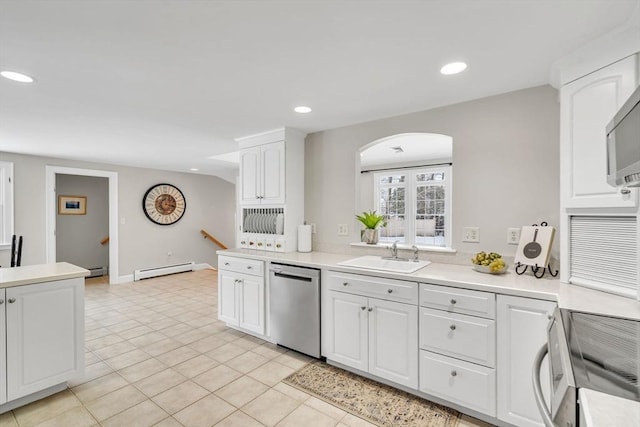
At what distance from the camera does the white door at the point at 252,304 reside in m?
2.97

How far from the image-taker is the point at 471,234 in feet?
7.84

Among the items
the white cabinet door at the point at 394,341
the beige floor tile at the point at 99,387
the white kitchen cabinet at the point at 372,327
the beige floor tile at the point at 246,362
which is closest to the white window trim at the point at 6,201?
the beige floor tile at the point at 99,387

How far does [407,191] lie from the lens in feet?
21.0

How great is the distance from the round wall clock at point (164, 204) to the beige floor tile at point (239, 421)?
16.7 ft

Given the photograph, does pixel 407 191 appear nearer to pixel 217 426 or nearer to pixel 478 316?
pixel 478 316

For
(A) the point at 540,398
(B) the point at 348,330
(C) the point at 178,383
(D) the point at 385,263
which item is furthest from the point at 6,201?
(A) the point at 540,398

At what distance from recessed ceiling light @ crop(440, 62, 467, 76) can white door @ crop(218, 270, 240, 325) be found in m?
2.66

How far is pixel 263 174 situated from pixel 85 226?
499cm

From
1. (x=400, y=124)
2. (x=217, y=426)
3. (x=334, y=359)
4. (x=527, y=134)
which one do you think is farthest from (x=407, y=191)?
(x=217, y=426)

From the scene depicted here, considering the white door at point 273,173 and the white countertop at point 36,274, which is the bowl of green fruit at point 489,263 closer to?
the white door at point 273,173

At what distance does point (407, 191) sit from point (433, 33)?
16.7 ft

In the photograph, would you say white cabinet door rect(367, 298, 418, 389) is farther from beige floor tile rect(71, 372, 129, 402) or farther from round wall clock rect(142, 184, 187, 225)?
round wall clock rect(142, 184, 187, 225)

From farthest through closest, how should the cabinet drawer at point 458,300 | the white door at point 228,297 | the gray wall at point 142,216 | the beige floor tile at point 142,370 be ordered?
the gray wall at point 142,216 < the white door at point 228,297 < the beige floor tile at point 142,370 < the cabinet drawer at point 458,300

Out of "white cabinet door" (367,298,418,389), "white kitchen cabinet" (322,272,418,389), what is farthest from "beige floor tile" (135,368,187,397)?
"white cabinet door" (367,298,418,389)
